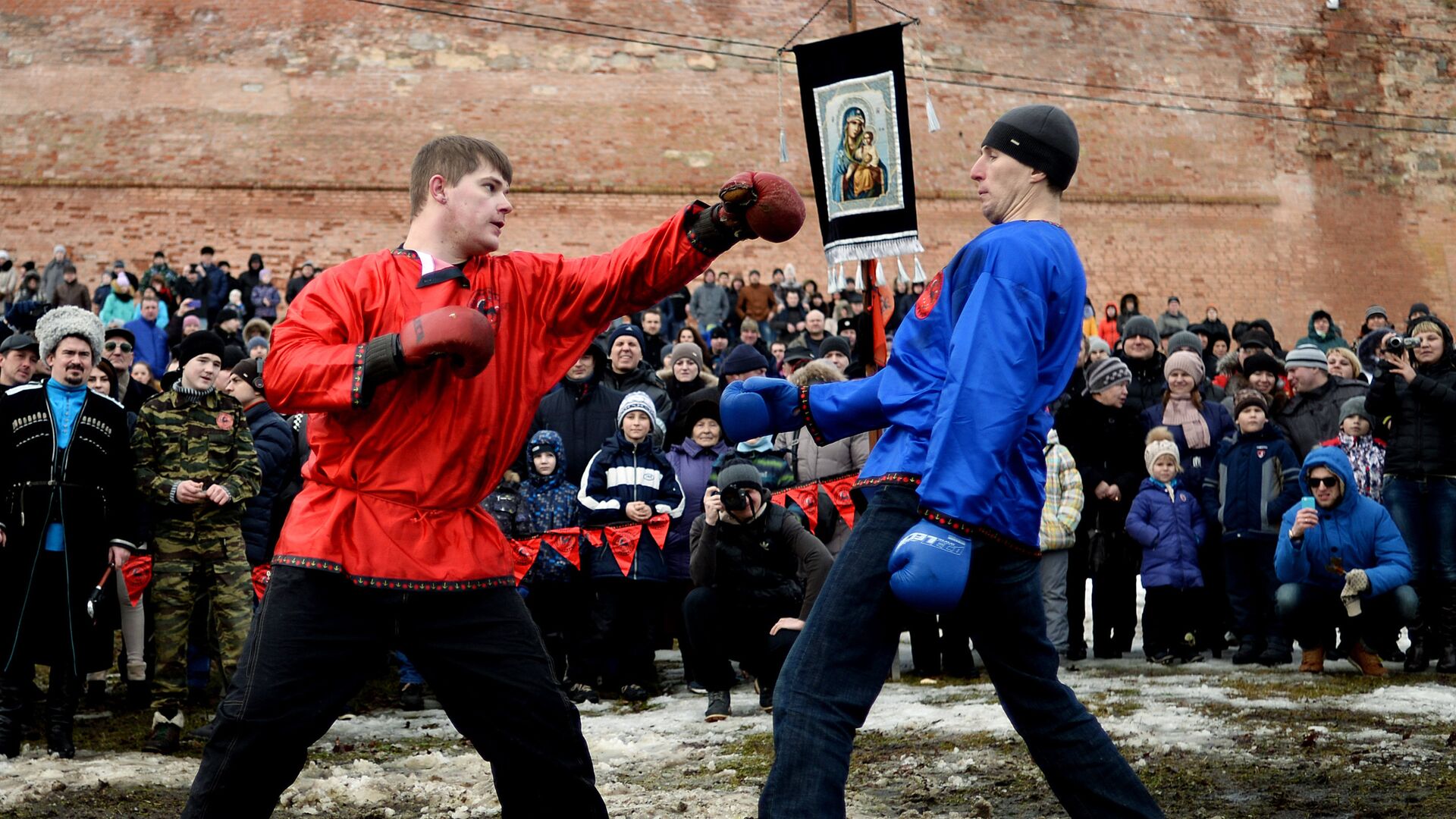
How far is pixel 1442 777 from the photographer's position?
5625 mm

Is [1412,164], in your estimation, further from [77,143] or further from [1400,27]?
[77,143]

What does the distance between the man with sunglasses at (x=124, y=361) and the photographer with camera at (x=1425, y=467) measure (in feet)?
27.2

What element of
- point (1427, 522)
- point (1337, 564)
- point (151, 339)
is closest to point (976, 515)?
point (1337, 564)

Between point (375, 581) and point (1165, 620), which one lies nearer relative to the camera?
point (375, 581)

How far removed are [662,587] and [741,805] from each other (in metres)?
3.64

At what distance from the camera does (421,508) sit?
12.1 ft

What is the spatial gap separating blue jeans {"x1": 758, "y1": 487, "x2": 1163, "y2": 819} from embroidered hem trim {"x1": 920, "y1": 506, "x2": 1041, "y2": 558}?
0.02m

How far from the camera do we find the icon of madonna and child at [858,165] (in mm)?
11906

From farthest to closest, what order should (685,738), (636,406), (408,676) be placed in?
(636,406) → (408,676) → (685,738)

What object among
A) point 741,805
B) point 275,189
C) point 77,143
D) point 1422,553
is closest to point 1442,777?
point 741,805

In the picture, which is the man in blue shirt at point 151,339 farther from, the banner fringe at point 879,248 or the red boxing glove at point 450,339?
the red boxing glove at point 450,339

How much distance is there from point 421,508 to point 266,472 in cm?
546

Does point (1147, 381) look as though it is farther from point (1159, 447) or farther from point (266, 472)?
point (266, 472)

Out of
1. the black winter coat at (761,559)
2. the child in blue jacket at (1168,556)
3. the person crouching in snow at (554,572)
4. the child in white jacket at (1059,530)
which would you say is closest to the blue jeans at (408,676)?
the person crouching in snow at (554,572)
